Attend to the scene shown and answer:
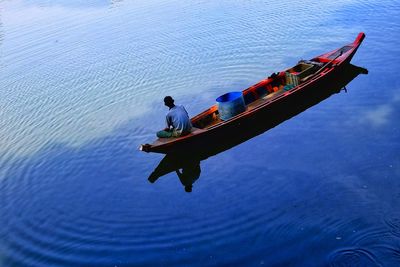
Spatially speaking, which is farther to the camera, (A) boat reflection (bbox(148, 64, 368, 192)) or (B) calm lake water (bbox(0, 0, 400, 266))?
(A) boat reflection (bbox(148, 64, 368, 192))

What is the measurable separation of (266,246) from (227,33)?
16.0 metres

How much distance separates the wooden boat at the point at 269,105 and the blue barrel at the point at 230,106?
250 mm

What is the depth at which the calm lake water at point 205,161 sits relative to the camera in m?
9.28

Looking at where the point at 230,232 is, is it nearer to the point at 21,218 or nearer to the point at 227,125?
the point at 227,125

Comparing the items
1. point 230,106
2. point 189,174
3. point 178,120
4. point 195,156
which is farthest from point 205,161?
point 230,106

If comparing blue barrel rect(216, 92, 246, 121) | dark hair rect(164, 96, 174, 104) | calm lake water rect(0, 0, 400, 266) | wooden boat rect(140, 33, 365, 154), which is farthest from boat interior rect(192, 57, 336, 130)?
dark hair rect(164, 96, 174, 104)

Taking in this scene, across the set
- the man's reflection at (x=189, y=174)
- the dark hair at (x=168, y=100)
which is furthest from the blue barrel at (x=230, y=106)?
the dark hair at (x=168, y=100)

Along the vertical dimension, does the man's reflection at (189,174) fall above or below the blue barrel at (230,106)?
below

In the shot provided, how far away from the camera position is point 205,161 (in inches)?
511

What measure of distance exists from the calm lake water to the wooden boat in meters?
0.57

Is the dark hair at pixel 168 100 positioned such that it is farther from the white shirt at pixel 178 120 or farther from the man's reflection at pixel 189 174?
the man's reflection at pixel 189 174

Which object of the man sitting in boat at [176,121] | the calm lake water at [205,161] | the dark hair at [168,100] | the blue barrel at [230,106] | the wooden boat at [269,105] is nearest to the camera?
the calm lake water at [205,161]

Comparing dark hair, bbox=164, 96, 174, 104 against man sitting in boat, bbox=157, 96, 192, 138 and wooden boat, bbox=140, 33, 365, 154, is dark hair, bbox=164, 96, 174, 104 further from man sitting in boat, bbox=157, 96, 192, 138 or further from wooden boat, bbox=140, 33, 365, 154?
wooden boat, bbox=140, 33, 365, 154

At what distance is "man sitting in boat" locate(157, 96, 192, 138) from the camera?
482 inches
